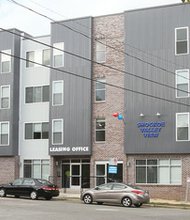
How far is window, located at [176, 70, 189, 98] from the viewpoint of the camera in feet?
112

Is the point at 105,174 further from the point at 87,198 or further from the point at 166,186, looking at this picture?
the point at 87,198

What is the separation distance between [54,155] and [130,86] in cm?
814

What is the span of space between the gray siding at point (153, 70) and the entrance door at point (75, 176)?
4885mm

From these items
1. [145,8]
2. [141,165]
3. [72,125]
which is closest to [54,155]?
[72,125]

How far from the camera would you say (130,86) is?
35.6 metres

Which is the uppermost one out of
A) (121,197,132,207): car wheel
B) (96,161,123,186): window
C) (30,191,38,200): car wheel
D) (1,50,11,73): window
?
(1,50,11,73): window

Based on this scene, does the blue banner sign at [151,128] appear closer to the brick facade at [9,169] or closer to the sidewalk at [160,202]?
the sidewalk at [160,202]

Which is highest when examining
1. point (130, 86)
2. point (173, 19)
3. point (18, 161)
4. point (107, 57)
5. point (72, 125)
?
point (173, 19)

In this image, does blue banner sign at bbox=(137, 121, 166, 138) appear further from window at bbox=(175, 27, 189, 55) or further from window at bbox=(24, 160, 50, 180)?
window at bbox=(24, 160, 50, 180)

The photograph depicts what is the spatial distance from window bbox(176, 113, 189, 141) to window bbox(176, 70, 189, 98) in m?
1.40

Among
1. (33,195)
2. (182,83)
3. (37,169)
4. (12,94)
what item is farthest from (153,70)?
(37,169)

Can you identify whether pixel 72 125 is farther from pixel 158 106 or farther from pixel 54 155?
pixel 158 106

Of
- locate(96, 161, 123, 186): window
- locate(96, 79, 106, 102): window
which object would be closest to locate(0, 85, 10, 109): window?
locate(96, 79, 106, 102): window

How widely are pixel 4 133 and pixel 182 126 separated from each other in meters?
15.0
